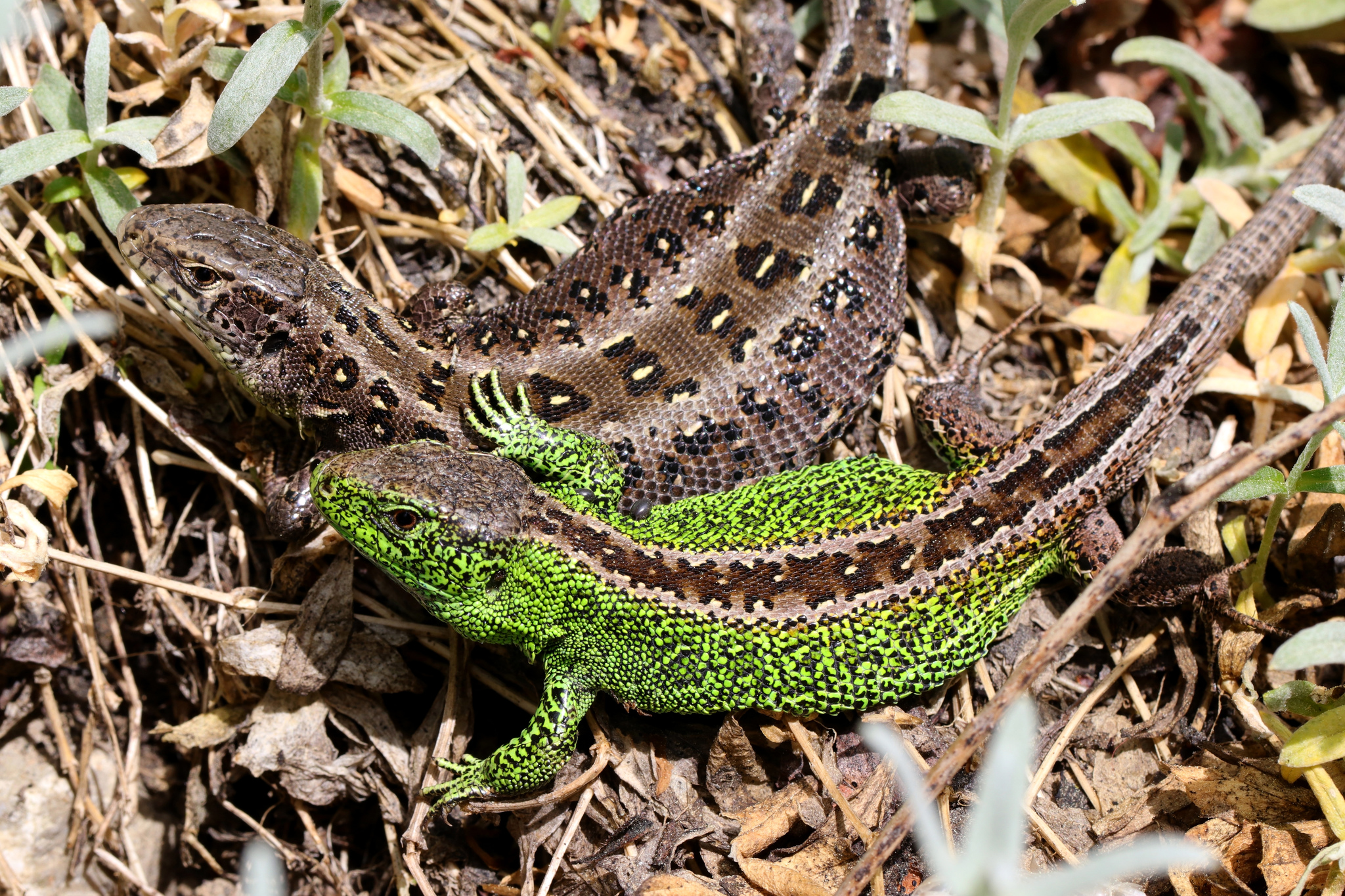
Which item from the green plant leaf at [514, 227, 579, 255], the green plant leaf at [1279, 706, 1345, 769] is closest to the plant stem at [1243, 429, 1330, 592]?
the green plant leaf at [1279, 706, 1345, 769]

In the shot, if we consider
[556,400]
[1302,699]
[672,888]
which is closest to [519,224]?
[556,400]

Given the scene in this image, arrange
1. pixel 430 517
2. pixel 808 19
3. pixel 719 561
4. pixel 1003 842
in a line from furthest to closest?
pixel 808 19 → pixel 719 561 → pixel 430 517 → pixel 1003 842

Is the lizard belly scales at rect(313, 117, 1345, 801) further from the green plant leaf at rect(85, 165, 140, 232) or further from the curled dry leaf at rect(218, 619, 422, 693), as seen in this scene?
the green plant leaf at rect(85, 165, 140, 232)

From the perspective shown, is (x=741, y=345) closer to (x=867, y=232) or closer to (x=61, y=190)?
(x=867, y=232)

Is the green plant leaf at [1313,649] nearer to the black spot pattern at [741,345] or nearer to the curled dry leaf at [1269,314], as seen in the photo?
the curled dry leaf at [1269,314]

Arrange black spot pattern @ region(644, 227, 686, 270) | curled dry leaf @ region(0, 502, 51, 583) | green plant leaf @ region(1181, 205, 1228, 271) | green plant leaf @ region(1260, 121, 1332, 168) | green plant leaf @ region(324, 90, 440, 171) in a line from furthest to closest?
green plant leaf @ region(1260, 121, 1332, 168), green plant leaf @ region(1181, 205, 1228, 271), black spot pattern @ region(644, 227, 686, 270), green plant leaf @ region(324, 90, 440, 171), curled dry leaf @ region(0, 502, 51, 583)

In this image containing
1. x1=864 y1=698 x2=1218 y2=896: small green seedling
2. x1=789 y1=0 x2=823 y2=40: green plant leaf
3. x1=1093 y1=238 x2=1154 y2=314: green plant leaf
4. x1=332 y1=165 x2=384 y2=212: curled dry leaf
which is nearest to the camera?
Result: x1=864 y1=698 x2=1218 y2=896: small green seedling
